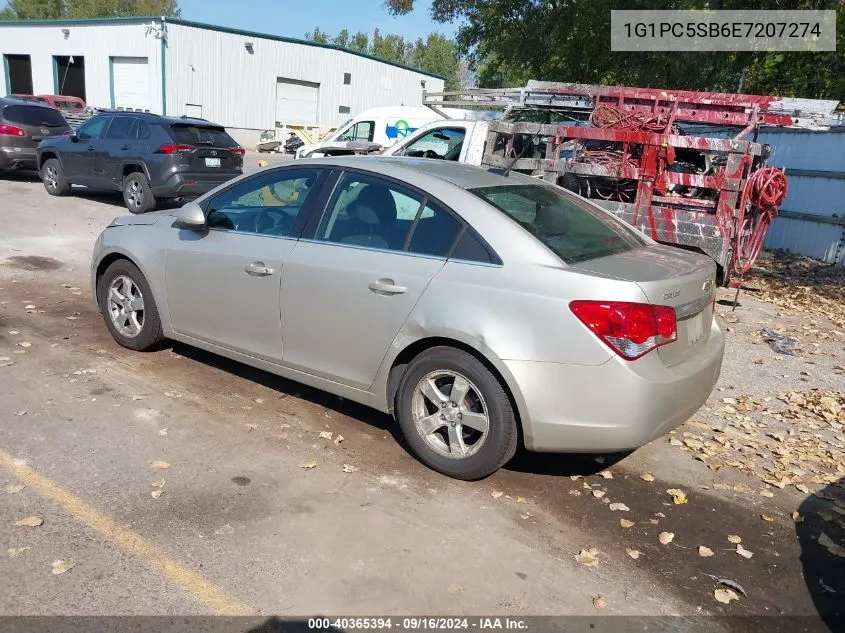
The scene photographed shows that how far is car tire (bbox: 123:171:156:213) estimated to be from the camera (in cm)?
1239

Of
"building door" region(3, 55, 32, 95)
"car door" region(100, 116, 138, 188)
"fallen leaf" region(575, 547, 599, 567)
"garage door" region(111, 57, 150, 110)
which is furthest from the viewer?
"building door" region(3, 55, 32, 95)

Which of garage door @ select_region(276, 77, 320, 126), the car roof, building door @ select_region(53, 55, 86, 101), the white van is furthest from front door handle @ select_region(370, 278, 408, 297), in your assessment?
building door @ select_region(53, 55, 86, 101)

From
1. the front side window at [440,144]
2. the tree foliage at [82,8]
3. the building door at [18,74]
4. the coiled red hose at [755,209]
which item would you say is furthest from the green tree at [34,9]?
the coiled red hose at [755,209]

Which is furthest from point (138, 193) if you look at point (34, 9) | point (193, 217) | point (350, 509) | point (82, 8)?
point (34, 9)

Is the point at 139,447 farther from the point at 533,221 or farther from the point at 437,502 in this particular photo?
the point at 533,221

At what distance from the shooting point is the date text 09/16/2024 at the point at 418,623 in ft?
9.27

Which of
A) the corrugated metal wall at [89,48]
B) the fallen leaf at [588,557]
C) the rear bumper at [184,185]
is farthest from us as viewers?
the corrugated metal wall at [89,48]

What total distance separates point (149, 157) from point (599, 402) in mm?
10885

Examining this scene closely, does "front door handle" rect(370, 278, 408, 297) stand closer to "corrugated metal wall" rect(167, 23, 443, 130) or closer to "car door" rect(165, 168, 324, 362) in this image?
"car door" rect(165, 168, 324, 362)

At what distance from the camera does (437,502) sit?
3.75 meters

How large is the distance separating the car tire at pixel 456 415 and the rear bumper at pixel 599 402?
0.14 meters

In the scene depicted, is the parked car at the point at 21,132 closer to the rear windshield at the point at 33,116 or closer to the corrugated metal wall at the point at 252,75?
the rear windshield at the point at 33,116

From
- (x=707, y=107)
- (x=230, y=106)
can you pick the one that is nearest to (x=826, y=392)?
(x=707, y=107)

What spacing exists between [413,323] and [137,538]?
171 cm
